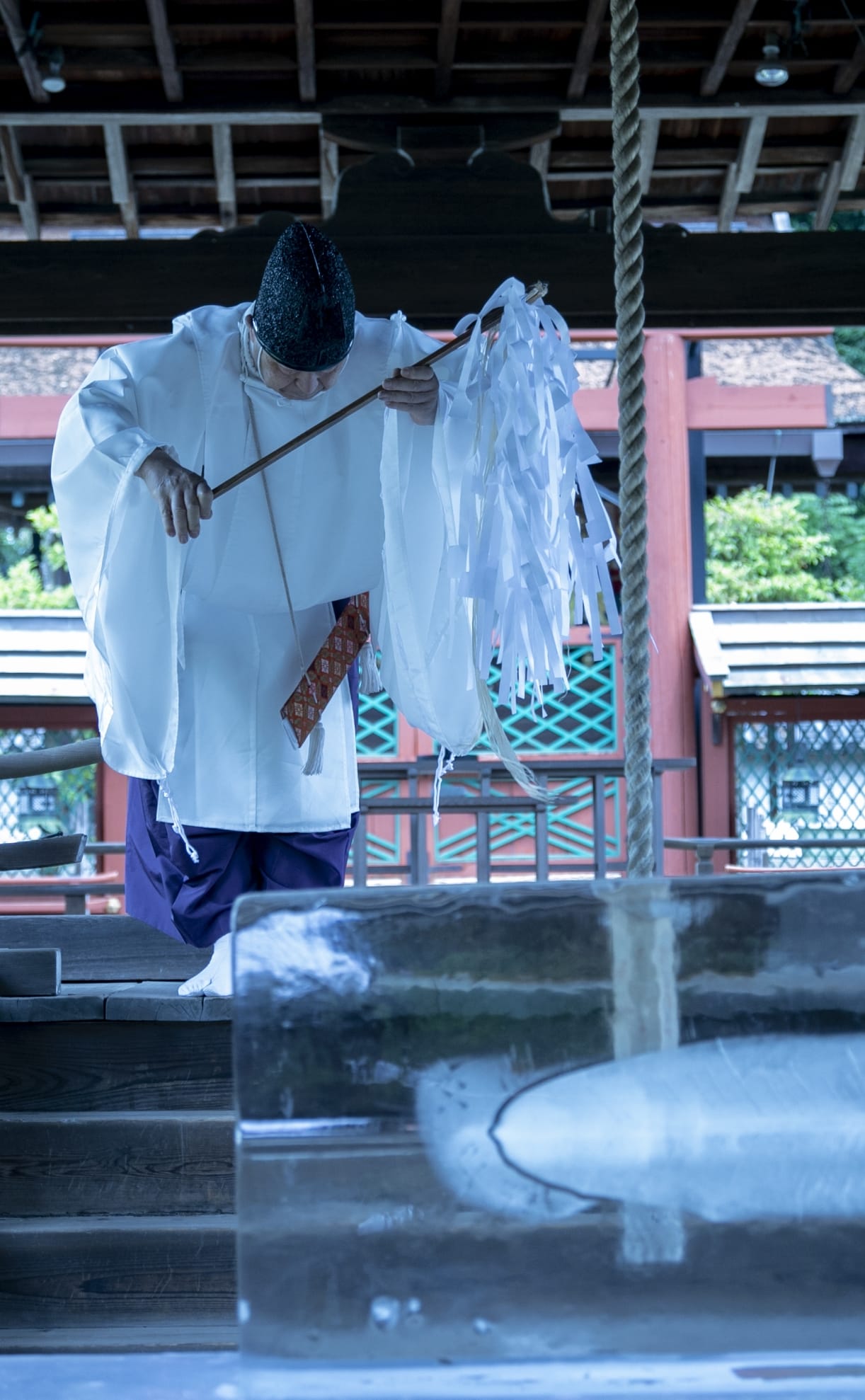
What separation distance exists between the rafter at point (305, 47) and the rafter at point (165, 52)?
0.34 meters

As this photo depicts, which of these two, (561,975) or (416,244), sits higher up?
A: (416,244)

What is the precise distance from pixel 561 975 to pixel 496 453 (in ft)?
3.95

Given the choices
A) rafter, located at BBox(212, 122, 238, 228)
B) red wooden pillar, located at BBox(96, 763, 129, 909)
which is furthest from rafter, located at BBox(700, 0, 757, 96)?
red wooden pillar, located at BBox(96, 763, 129, 909)

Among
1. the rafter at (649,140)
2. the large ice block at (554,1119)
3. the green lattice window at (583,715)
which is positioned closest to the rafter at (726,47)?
the rafter at (649,140)

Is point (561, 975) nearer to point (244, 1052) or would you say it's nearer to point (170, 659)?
point (244, 1052)

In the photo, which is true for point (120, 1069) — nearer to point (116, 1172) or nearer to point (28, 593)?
point (116, 1172)

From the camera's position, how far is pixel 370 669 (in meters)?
2.62

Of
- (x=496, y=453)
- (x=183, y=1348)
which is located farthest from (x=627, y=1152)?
(x=183, y=1348)

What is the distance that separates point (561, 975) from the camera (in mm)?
832

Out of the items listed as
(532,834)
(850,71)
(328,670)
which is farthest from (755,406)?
(328,670)

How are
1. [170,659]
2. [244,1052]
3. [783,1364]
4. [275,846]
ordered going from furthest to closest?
[275,846], [170,659], [244,1052], [783,1364]

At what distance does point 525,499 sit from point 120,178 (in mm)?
2922

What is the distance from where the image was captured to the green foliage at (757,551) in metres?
10.4

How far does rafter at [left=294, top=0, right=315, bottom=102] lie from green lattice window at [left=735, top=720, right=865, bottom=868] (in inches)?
188
